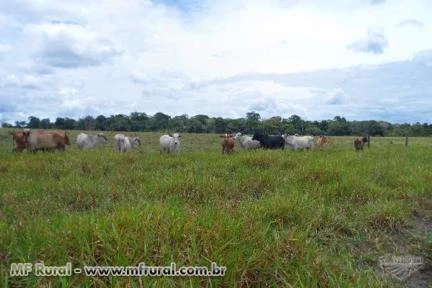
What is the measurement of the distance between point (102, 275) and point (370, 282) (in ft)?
6.47

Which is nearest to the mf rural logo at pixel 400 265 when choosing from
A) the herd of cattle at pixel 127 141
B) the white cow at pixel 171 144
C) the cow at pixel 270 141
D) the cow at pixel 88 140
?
the herd of cattle at pixel 127 141

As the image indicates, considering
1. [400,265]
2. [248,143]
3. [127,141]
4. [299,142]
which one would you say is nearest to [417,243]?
[400,265]

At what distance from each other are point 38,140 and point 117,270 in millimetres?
16328

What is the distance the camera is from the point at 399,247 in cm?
454

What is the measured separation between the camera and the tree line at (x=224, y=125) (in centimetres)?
6176

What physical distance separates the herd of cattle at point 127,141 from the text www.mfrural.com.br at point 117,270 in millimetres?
11730

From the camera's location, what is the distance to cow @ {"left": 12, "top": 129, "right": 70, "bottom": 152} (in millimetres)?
17172

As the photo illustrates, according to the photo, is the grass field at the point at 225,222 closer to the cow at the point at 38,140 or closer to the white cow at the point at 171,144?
the cow at the point at 38,140

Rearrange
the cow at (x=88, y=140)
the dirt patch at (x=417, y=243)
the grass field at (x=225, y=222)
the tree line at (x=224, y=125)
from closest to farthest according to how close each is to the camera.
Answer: the grass field at (x=225, y=222) → the dirt patch at (x=417, y=243) → the cow at (x=88, y=140) → the tree line at (x=224, y=125)

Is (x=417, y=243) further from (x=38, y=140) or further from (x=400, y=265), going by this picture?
(x=38, y=140)

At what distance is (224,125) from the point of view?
6850cm

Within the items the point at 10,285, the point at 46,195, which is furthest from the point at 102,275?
the point at 46,195

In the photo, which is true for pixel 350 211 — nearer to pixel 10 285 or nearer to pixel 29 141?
pixel 10 285

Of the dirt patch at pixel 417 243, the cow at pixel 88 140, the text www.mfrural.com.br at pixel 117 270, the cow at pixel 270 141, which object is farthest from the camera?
the cow at pixel 270 141
